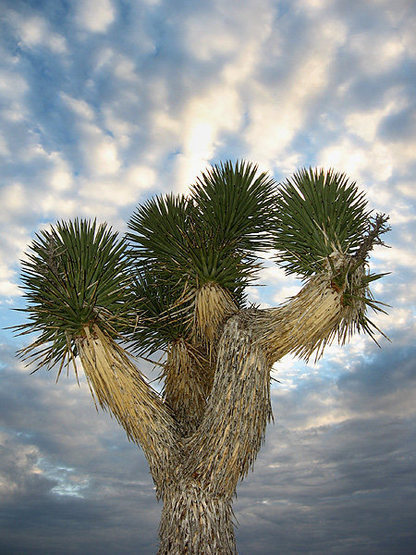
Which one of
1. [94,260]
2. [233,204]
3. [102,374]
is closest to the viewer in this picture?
[102,374]

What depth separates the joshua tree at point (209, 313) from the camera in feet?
28.6

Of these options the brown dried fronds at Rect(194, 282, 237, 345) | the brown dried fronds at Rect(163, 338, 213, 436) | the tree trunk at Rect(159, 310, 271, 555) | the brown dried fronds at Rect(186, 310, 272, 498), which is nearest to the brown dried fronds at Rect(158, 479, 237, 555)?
the tree trunk at Rect(159, 310, 271, 555)

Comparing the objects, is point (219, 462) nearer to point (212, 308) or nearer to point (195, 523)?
point (195, 523)

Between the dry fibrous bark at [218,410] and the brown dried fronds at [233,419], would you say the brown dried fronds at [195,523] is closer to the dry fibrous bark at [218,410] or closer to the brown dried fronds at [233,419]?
the dry fibrous bark at [218,410]

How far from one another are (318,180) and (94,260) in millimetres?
4152

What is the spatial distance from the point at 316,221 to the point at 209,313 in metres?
2.42

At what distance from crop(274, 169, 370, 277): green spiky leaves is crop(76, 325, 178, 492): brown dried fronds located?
3309mm

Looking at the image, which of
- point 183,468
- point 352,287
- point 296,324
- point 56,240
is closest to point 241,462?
point 183,468

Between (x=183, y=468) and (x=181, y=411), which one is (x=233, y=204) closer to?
(x=181, y=411)

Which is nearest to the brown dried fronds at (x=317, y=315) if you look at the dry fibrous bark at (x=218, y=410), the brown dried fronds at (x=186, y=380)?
the dry fibrous bark at (x=218, y=410)

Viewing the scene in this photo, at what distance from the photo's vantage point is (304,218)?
31.3 feet

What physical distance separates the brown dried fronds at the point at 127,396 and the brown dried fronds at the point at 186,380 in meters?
0.98

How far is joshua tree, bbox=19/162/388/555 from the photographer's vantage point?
8.71 m

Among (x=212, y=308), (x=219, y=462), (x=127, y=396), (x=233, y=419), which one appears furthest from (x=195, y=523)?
(x=212, y=308)
